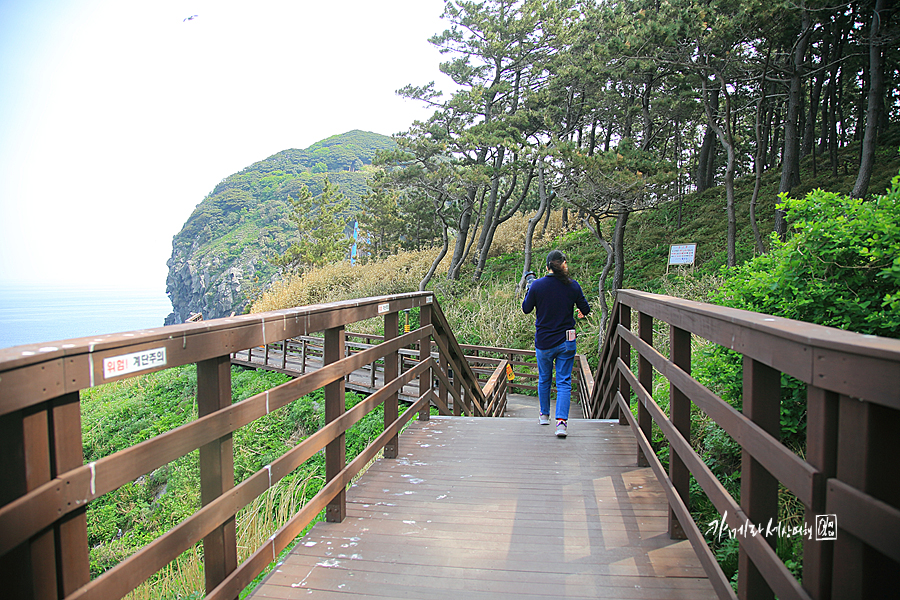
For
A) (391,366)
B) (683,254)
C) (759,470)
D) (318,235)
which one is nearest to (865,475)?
(759,470)

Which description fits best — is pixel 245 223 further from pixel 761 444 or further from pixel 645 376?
pixel 761 444

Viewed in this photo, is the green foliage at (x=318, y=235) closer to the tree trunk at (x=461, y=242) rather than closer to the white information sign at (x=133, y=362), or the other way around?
the tree trunk at (x=461, y=242)

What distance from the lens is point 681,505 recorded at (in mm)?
2396

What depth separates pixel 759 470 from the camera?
1615 mm

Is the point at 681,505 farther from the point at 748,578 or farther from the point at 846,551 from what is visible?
the point at 846,551

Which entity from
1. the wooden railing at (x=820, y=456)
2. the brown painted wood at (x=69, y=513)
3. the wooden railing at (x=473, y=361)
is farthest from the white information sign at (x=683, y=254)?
the brown painted wood at (x=69, y=513)

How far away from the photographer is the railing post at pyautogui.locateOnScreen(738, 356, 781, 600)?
5.19 feet

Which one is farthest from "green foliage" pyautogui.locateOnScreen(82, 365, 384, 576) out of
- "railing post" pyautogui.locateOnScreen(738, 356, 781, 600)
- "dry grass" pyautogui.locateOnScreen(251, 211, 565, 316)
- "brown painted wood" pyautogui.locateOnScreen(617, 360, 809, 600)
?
"railing post" pyautogui.locateOnScreen(738, 356, 781, 600)

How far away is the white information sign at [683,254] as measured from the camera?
1270 centimetres

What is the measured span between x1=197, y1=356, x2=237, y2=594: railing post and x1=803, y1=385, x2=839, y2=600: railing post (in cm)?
180

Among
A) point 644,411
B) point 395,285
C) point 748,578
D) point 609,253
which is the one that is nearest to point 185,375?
point 395,285

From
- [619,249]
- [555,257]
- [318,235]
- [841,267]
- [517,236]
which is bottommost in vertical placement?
[841,267]

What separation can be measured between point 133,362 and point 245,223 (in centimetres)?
8354

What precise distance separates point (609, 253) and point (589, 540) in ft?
39.5
